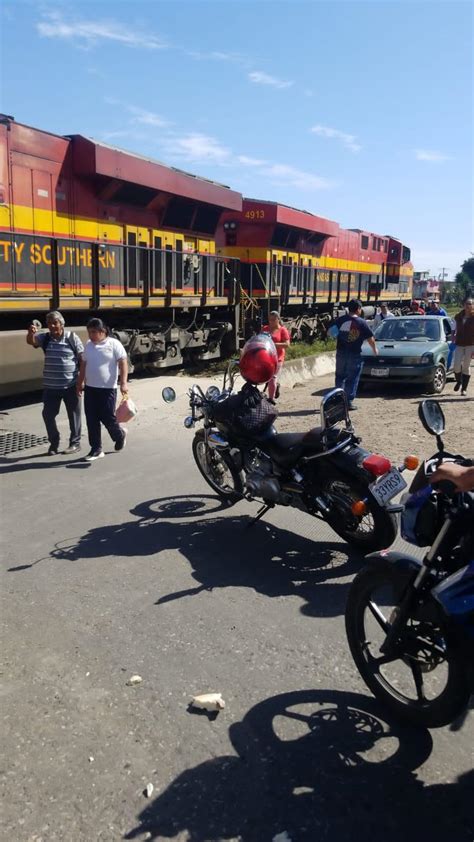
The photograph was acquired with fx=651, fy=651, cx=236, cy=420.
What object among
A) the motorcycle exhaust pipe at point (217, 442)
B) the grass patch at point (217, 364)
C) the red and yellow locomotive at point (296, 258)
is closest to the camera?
the motorcycle exhaust pipe at point (217, 442)

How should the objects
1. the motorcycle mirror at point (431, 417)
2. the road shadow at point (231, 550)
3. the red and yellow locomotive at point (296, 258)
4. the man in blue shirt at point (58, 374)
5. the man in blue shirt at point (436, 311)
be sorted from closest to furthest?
the motorcycle mirror at point (431, 417)
the road shadow at point (231, 550)
the man in blue shirt at point (58, 374)
the red and yellow locomotive at point (296, 258)
the man in blue shirt at point (436, 311)

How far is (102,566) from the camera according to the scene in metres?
4.57

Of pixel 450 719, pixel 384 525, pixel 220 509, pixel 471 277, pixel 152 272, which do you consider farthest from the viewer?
pixel 471 277

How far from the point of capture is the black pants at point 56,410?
7.43 metres

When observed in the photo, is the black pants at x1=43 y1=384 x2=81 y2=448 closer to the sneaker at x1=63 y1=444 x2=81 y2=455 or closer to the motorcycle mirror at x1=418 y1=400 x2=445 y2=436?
the sneaker at x1=63 y1=444 x2=81 y2=455

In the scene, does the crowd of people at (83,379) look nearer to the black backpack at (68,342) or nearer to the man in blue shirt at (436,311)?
the black backpack at (68,342)

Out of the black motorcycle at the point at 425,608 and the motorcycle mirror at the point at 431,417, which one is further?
the motorcycle mirror at the point at 431,417

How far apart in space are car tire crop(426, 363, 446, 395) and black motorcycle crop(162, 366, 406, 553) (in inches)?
296

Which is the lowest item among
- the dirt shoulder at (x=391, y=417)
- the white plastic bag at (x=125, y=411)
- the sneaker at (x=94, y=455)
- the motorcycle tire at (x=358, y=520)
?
the sneaker at (x=94, y=455)

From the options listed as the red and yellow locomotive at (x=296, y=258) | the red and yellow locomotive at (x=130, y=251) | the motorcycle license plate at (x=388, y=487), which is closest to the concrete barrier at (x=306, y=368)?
the red and yellow locomotive at (x=130, y=251)

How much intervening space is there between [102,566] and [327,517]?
1661mm

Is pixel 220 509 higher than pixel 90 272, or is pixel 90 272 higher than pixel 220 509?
pixel 90 272

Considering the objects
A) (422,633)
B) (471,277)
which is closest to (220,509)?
(422,633)

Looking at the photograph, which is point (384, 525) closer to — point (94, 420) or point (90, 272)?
point (94, 420)
